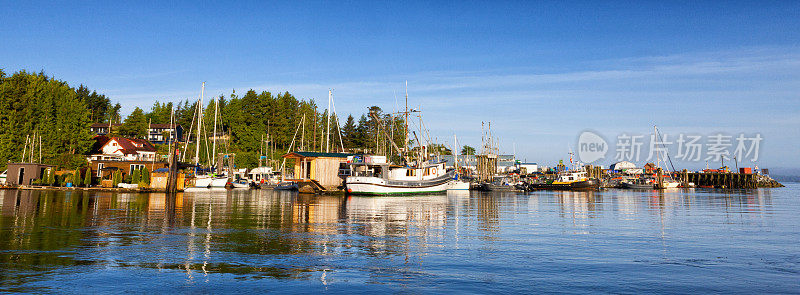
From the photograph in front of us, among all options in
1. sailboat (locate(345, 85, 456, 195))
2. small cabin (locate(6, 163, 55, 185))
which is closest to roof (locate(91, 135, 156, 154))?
small cabin (locate(6, 163, 55, 185))

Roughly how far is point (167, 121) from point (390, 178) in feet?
375

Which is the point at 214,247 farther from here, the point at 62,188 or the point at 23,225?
the point at 62,188

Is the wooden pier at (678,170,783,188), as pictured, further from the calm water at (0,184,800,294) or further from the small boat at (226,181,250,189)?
the calm water at (0,184,800,294)

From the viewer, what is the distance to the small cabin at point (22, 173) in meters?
67.7

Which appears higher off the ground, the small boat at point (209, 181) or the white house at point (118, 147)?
the white house at point (118, 147)

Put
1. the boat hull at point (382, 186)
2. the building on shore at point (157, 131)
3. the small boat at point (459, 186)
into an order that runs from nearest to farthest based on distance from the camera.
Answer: the boat hull at point (382, 186) < the small boat at point (459, 186) < the building on shore at point (157, 131)

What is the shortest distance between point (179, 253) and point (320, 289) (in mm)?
6653

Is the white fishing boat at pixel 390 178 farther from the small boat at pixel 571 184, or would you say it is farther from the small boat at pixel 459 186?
the small boat at pixel 571 184

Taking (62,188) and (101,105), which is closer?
(62,188)

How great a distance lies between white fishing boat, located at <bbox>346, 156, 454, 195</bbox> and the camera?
64688mm

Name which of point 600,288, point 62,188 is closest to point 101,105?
point 62,188

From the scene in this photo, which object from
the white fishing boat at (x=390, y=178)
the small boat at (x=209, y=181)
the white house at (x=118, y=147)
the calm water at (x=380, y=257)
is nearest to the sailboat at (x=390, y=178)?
the white fishing boat at (x=390, y=178)

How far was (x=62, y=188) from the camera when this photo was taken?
65250 millimetres

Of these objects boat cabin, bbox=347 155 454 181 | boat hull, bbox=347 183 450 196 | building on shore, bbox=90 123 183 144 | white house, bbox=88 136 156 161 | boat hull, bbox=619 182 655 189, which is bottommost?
boat hull, bbox=347 183 450 196
